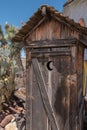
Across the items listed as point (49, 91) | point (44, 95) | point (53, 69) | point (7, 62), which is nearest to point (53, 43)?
point (53, 69)

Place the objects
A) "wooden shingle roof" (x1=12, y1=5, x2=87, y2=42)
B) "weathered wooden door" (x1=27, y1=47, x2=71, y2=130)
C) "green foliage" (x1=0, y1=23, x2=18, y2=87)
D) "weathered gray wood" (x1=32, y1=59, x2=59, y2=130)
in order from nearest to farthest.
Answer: "wooden shingle roof" (x1=12, y1=5, x2=87, y2=42) < "weathered wooden door" (x1=27, y1=47, x2=71, y2=130) < "weathered gray wood" (x1=32, y1=59, x2=59, y2=130) < "green foliage" (x1=0, y1=23, x2=18, y2=87)

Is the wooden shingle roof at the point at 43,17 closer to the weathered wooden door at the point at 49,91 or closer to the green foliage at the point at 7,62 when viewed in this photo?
the weathered wooden door at the point at 49,91

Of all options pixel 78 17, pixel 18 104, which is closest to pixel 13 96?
pixel 18 104

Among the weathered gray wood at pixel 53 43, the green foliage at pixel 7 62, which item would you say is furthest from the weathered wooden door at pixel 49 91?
the green foliage at pixel 7 62

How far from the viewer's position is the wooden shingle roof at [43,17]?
5965 mm

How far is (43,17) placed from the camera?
6348mm

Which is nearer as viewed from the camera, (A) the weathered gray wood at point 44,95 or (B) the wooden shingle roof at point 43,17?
(B) the wooden shingle roof at point 43,17

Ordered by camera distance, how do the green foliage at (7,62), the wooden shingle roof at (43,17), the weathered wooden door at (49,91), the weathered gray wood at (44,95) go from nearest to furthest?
the wooden shingle roof at (43,17) < the weathered wooden door at (49,91) < the weathered gray wood at (44,95) < the green foliage at (7,62)

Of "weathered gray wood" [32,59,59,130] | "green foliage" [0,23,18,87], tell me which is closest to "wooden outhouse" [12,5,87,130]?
"weathered gray wood" [32,59,59,130]

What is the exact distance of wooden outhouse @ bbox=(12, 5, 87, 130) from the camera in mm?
6055

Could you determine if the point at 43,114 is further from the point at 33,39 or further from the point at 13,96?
the point at 13,96

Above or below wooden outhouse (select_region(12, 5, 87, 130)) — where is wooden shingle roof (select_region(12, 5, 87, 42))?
above

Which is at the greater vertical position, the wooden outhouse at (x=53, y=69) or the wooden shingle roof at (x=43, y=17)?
the wooden shingle roof at (x=43, y=17)

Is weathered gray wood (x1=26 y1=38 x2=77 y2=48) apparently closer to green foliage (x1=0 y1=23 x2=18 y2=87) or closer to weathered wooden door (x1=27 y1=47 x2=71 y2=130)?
weathered wooden door (x1=27 y1=47 x2=71 y2=130)
